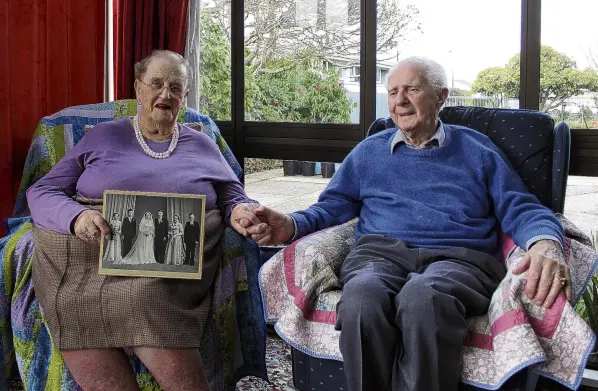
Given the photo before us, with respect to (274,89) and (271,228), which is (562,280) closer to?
(271,228)

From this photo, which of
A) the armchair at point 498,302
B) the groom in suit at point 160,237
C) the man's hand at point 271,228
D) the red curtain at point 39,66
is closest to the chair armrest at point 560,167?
the armchair at point 498,302

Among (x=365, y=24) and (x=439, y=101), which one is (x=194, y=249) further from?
(x=365, y=24)

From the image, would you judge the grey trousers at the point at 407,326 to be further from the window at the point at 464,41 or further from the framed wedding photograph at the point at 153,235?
the window at the point at 464,41

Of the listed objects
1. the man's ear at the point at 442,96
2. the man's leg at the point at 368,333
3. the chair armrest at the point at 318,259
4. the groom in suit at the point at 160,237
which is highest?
the man's ear at the point at 442,96

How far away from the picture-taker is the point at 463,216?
6.73 ft

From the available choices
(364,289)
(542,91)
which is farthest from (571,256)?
(542,91)

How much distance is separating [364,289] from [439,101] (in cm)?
75

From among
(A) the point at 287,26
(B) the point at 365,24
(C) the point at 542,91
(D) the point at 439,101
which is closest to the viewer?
(D) the point at 439,101

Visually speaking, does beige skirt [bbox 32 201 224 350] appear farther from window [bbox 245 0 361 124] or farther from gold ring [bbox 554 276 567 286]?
window [bbox 245 0 361 124]

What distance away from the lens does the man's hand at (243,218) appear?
2055mm

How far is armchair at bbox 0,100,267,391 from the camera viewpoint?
203 centimetres

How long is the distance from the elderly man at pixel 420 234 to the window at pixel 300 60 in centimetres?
87

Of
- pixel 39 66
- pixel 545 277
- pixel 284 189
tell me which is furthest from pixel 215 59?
pixel 545 277

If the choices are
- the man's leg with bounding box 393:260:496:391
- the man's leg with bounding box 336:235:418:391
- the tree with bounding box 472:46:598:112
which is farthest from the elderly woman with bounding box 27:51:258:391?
the tree with bounding box 472:46:598:112
